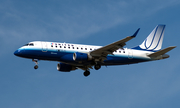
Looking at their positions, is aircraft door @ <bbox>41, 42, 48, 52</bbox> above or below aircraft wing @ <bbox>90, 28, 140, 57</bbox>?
above

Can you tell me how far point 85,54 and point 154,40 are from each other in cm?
1432

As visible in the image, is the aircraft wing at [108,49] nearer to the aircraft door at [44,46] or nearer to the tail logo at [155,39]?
the aircraft door at [44,46]

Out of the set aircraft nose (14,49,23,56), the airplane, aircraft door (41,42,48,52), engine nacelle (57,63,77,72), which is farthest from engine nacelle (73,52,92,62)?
aircraft nose (14,49,23,56)

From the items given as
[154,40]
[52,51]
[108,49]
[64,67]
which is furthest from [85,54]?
[154,40]

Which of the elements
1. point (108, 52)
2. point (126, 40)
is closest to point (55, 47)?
point (108, 52)

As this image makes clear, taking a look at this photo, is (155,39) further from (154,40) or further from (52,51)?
(52,51)

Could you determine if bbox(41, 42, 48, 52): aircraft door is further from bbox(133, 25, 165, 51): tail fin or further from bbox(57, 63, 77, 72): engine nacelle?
bbox(133, 25, 165, 51): tail fin

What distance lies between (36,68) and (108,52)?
1112 cm

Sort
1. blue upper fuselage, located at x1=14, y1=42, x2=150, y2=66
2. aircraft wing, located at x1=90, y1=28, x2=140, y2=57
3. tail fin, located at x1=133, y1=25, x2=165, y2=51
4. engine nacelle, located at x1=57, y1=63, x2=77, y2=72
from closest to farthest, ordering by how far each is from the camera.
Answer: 1. aircraft wing, located at x1=90, y1=28, x2=140, y2=57
2. blue upper fuselage, located at x1=14, y1=42, x2=150, y2=66
3. engine nacelle, located at x1=57, y1=63, x2=77, y2=72
4. tail fin, located at x1=133, y1=25, x2=165, y2=51

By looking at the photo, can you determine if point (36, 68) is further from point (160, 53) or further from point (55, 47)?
point (160, 53)

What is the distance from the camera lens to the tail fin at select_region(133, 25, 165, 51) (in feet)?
181

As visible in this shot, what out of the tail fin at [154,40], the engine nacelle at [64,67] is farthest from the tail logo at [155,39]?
the engine nacelle at [64,67]

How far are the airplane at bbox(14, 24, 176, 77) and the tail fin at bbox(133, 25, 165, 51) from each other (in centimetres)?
83

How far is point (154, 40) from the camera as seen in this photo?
56.3m
